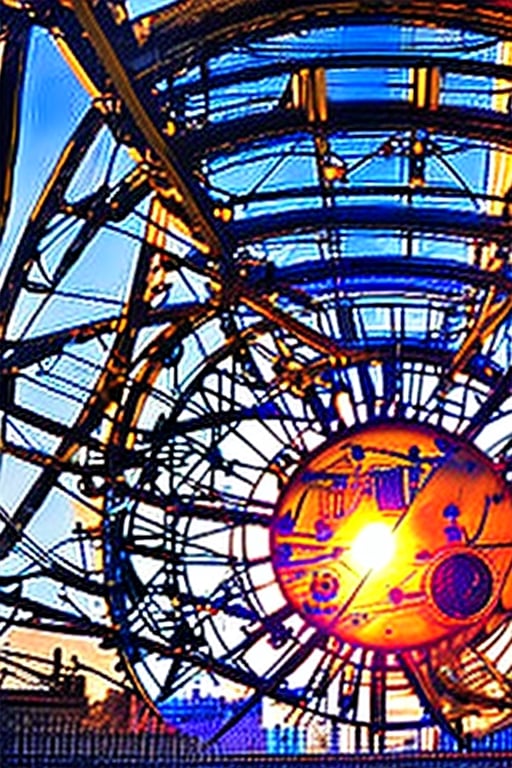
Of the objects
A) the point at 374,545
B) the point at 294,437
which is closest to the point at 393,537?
the point at 374,545

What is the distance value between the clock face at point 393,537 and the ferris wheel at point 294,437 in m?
0.02

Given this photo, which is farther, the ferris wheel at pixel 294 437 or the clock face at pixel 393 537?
the clock face at pixel 393 537

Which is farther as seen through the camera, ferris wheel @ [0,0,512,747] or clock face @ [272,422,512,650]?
clock face @ [272,422,512,650]

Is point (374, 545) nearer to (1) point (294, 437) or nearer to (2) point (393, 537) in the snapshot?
(2) point (393, 537)

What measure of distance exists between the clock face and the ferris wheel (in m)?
0.02

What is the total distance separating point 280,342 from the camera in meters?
15.4

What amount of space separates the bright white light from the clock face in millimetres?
11

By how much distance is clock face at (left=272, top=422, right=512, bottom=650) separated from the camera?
49.2 feet

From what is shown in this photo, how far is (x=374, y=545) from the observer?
49.6 feet

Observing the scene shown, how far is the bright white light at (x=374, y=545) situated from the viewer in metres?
15.1

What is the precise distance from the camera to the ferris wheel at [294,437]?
13586 millimetres

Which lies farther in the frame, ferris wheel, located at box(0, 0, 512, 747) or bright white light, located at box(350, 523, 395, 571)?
bright white light, located at box(350, 523, 395, 571)

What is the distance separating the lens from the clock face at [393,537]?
49.2 ft

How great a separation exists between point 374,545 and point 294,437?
1524 mm
